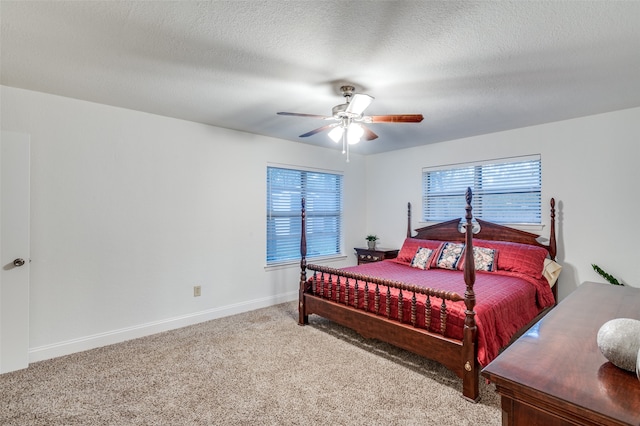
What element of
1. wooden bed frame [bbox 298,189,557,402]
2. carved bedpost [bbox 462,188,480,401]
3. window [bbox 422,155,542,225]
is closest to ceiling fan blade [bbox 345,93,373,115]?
wooden bed frame [bbox 298,189,557,402]

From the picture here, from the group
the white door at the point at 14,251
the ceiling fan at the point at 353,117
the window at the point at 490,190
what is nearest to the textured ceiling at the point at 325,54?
the ceiling fan at the point at 353,117

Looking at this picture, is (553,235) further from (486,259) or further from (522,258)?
(486,259)

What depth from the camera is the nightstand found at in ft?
15.6

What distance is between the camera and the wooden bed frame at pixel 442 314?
2170 mm

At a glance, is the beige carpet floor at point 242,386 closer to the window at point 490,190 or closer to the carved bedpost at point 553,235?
the carved bedpost at point 553,235

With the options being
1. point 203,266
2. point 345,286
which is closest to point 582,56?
point 345,286

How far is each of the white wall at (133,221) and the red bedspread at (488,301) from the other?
1.60 m

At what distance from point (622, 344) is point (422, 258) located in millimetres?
3128

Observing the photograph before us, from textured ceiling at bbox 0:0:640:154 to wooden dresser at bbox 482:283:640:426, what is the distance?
5.12ft

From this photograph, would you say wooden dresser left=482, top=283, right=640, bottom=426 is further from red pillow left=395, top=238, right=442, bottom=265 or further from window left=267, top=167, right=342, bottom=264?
window left=267, top=167, right=342, bottom=264

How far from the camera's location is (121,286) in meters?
3.13

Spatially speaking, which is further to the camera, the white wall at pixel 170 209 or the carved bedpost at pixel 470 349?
the white wall at pixel 170 209

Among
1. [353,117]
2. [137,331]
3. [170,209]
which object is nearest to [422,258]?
[353,117]

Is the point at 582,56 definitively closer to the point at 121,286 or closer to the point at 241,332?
the point at 241,332
